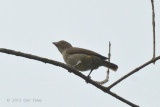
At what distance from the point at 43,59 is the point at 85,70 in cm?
299

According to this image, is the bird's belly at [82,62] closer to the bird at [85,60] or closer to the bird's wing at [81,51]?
the bird at [85,60]

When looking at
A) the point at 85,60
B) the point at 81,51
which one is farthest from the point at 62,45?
the point at 85,60

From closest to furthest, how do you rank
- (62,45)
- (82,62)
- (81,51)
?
(82,62) → (81,51) → (62,45)

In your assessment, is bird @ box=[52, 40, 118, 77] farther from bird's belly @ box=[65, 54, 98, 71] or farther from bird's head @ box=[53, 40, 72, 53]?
bird's head @ box=[53, 40, 72, 53]

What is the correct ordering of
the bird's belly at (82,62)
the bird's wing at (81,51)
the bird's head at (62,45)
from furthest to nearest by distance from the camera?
the bird's head at (62,45) < the bird's wing at (81,51) < the bird's belly at (82,62)

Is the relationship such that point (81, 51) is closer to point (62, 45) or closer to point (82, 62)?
point (82, 62)

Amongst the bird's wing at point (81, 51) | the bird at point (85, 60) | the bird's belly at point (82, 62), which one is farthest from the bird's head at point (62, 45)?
the bird's belly at point (82, 62)

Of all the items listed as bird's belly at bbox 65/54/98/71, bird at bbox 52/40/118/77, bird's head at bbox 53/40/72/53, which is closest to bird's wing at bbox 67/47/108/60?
bird at bbox 52/40/118/77

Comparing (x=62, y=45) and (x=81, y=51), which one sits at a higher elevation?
(x=81, y=51)

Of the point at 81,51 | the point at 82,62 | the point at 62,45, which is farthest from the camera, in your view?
the point at 62,45

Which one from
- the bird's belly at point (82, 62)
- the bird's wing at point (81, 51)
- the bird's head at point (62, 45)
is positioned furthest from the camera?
the bird's head at point (62, 45)

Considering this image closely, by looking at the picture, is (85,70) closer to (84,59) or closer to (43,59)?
(84,59)

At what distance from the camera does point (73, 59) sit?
20.4 ft

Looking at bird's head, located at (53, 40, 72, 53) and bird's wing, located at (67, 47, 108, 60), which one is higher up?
bird's wing, located at (67, 47, 108, 60)
